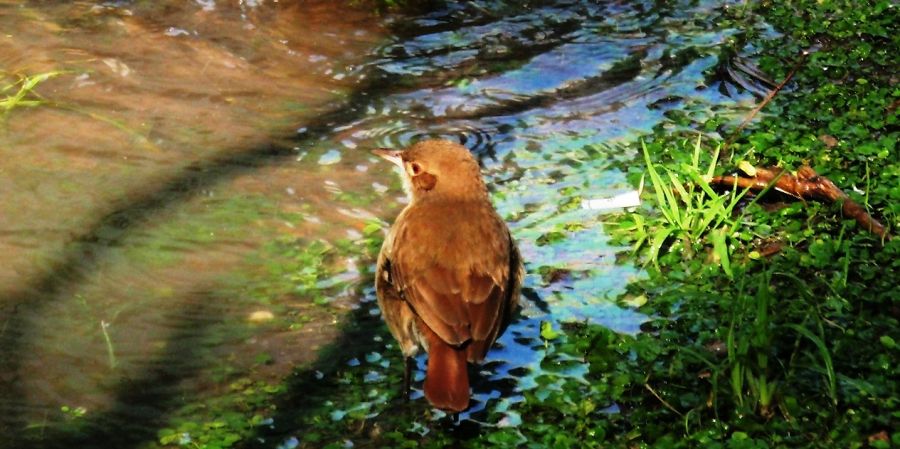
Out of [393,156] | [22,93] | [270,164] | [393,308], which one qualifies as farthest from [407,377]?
[22,93]

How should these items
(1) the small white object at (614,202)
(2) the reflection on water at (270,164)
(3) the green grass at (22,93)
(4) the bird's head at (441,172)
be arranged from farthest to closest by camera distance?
(3) the green grass at (22,93)
(1) the small white object at (614,202)
(4) the bird's head at (441,172)
(2) the reflection on water at (270,164)

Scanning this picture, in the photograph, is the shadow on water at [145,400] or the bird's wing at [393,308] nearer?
the shadow on water at [145,400]

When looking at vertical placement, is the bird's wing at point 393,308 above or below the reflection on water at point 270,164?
above

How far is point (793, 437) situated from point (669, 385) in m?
0.56

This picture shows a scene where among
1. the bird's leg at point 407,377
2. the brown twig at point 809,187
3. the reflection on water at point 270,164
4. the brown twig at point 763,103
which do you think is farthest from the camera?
the brown twig at point 763,103

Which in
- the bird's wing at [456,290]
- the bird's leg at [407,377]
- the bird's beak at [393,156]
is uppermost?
the bird's beak at [393,156]

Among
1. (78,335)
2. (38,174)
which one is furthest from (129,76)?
(78,335)

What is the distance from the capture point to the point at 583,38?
338 inches

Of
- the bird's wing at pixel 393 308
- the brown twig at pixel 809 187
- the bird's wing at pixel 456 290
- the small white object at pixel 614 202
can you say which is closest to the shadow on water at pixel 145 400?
the bird's wing at pixel 393 308

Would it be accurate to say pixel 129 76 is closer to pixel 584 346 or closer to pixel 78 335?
pixel 78 335

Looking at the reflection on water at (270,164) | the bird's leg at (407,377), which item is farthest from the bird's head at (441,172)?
the bird's leg at (407,377)

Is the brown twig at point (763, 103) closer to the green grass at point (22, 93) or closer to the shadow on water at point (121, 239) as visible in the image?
the shadow on water at point (121, 239)

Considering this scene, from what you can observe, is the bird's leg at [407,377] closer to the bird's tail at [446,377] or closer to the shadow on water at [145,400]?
the bird's tail at [446,377]

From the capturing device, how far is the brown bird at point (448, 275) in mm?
4754
